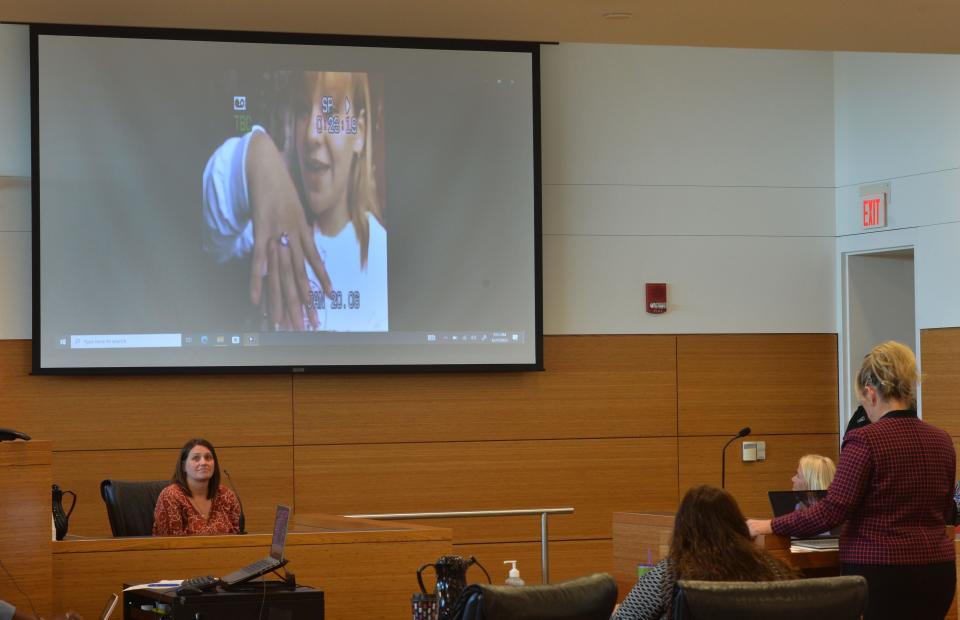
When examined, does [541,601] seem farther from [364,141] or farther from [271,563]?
[364,141]

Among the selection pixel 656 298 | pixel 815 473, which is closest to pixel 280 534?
pixel 815 473

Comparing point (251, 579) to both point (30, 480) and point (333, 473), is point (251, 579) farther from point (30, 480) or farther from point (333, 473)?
point (333, 473)

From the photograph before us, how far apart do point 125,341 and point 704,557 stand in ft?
14.7

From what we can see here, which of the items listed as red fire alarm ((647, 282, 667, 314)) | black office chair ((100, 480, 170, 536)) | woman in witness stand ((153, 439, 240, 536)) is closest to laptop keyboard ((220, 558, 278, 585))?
woman in witness stand ((153, 439, 240, 536))

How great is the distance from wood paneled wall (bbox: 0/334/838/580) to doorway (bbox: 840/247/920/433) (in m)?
0.11

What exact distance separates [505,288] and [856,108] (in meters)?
2.60

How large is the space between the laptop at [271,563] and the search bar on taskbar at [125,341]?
10.1 feet

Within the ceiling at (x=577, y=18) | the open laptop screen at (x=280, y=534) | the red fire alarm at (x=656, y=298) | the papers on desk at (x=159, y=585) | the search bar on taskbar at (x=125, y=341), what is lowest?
the papers on desk at (x=159, y=585)

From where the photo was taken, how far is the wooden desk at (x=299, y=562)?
13.9 feet

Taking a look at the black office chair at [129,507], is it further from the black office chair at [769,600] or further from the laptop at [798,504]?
the black office chair at [769,600]

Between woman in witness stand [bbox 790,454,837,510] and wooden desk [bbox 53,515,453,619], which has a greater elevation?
woman in witness stand [bbox 790,454,837,510]

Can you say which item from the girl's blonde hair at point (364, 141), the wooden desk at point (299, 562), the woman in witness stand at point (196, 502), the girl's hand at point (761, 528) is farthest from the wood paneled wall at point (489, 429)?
the girl's hand at point (761, 528)

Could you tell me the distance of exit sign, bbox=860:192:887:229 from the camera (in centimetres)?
756

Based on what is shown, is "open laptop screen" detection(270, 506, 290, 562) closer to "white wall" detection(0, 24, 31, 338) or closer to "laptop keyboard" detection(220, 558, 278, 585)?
"laptop keyboard" detection(220, 558, 278, 585)
